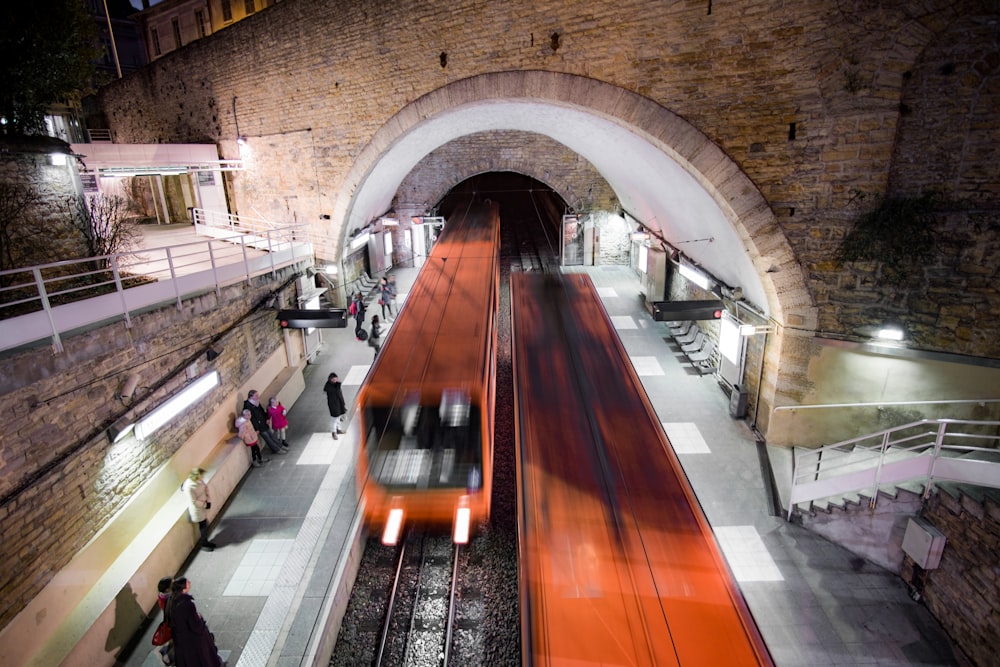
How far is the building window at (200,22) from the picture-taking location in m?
21.4

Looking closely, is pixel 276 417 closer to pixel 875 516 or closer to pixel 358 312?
pixel 358 312

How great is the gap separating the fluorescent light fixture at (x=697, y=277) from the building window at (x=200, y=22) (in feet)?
76.5

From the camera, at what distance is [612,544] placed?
369cm

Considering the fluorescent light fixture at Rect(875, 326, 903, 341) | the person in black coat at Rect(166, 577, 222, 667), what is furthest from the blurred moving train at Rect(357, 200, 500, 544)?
the fluorescent light fixture at Rect(875, 326, 903, 341)

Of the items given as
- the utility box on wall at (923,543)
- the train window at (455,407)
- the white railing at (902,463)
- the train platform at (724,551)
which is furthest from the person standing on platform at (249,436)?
the utility box on wall at (923,543)

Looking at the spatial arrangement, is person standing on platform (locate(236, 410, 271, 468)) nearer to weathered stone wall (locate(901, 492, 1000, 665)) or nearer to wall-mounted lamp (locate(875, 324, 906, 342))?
weathered stone wall (locate(901, 492, 1000, 665))

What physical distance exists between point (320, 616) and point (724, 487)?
5.57 meters

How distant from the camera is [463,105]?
30.5ft

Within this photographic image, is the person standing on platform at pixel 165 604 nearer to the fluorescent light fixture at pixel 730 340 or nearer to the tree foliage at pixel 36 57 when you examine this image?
the tree foliage at pixel 36 57

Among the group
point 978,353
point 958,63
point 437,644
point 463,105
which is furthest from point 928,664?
point 463,105

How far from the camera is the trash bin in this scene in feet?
28.3

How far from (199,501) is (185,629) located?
2189 millimetres

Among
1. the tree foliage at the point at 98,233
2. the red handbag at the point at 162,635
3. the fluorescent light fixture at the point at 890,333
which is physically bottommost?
the red handbag at the point at 162,635

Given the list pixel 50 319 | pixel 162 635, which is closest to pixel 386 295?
pixel 50 319
